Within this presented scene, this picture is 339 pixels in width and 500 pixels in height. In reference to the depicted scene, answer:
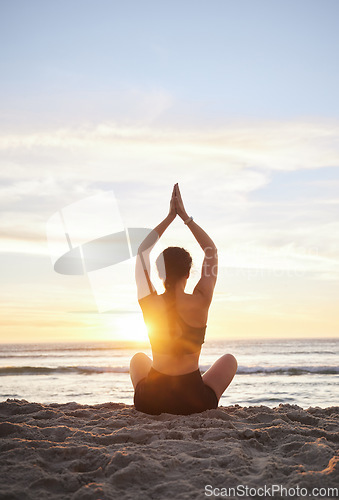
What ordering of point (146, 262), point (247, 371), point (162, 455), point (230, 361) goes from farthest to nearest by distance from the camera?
point (247, 371) < point (230, 361) < point (146, 262) < point (162, 455)

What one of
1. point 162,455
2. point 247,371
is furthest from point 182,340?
point 247,371

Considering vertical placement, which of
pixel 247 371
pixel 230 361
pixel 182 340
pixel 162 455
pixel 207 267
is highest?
pixel 207 267

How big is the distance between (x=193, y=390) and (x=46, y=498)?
2043mm

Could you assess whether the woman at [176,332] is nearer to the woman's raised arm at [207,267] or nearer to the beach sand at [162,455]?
the woman's raised arm at [207,267]

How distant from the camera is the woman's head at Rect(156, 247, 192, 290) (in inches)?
149

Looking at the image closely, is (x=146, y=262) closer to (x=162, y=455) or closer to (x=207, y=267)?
(x=207, y=267)

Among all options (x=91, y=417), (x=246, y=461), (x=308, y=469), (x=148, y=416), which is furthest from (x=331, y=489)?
(x=91, y=417)

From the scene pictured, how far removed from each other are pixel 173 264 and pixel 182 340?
2.32 ft

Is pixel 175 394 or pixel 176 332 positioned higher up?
pixel 176 332

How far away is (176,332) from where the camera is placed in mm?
3814

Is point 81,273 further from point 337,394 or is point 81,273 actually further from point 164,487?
point 337,394

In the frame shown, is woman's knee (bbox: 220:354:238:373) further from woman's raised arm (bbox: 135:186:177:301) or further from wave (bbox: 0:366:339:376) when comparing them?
wave (bbox: 0:366:339:376)

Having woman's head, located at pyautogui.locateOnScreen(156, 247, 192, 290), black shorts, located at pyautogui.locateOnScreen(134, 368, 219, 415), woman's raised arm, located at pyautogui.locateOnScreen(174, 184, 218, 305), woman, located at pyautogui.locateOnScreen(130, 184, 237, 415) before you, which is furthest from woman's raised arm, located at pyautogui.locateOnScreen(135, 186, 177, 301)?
black shorts, located at pyautogui.locateOnScreen(134, 368, 219, 415)

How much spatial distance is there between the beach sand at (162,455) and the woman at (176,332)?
18cm
